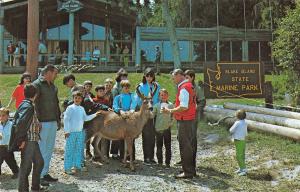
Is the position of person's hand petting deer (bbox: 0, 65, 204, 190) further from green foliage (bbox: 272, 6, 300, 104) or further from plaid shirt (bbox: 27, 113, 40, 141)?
green foliage (bbox: 272, 6, 300, 104)

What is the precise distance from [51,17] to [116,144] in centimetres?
2483

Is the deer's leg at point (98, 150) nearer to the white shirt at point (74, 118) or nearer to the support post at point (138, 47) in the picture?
the white shirt at point (74, 118)

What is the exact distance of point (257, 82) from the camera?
1512cm

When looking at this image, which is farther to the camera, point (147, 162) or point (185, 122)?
point (147, 162)

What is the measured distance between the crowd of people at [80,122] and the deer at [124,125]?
0.50ft

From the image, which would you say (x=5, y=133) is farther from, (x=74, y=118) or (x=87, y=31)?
(x=87, y=31)

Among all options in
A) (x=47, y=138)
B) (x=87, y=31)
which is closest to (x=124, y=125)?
(x=47, y=138)

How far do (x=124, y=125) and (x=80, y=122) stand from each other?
101 cm

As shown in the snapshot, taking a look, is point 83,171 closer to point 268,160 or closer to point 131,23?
point 268,160

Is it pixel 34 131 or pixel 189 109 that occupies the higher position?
pixel 189 109

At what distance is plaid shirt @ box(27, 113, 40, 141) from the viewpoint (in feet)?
22.3

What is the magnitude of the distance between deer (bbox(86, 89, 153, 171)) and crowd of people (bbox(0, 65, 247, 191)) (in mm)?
152

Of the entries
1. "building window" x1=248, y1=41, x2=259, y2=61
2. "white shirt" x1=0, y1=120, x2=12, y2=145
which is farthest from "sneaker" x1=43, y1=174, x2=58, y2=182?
"building window" x1=248, y1=41, x2=259, y2=61

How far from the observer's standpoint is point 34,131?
6.85 m
